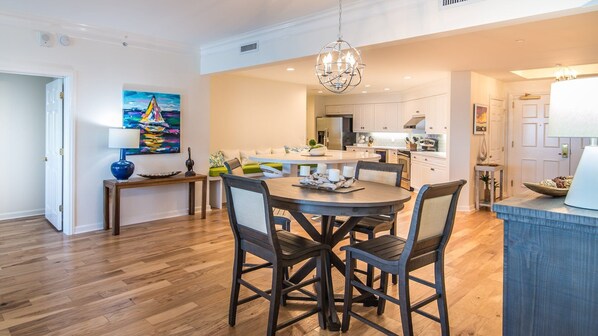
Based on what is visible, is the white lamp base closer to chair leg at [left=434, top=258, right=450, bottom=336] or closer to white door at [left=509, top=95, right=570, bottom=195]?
chair leg at [left=434, top=258, right=450, bottom=336]

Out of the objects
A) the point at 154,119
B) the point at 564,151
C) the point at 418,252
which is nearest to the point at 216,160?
the point at 154,119

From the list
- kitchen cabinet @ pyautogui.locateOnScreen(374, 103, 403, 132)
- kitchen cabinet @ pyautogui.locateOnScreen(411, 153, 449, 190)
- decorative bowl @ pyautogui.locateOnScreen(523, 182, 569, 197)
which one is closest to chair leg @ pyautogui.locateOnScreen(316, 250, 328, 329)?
decorative bowl @ pyautogui.locateOnScreen(523, 182, 569, 197)

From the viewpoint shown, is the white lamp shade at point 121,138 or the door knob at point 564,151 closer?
the white lamp shade at point 121,138

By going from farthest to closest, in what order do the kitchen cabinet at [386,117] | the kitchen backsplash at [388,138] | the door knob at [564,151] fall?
the kitchen backsplash at [388,138] < the kitchen cabinet at [386,117] < the door knob at [564,151]

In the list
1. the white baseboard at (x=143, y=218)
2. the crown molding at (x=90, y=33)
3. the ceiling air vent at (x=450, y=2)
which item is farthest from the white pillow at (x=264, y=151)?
the ceiling air vent at (x=450, y=2)

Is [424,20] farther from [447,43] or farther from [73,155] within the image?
[73,155]

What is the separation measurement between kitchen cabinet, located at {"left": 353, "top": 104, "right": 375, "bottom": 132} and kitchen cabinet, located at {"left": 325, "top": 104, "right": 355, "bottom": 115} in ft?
0.45

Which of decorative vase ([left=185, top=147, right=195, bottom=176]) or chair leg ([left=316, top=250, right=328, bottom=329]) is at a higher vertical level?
decorative vase ([left=185, top=147, right=195, bottom=176])

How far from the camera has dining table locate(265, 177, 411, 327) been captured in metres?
2.29

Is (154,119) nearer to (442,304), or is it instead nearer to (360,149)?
(442,304)

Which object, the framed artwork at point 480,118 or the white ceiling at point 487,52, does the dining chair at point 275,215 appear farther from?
the framed artwork at point 480,118

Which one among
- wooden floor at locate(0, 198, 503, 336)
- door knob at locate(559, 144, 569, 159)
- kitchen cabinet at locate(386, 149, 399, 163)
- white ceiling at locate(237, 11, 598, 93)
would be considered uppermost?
white ceiling at locate(237, 11, 598, 93)

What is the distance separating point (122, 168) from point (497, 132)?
6517 millimetres

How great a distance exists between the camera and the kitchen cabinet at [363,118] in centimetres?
1022
